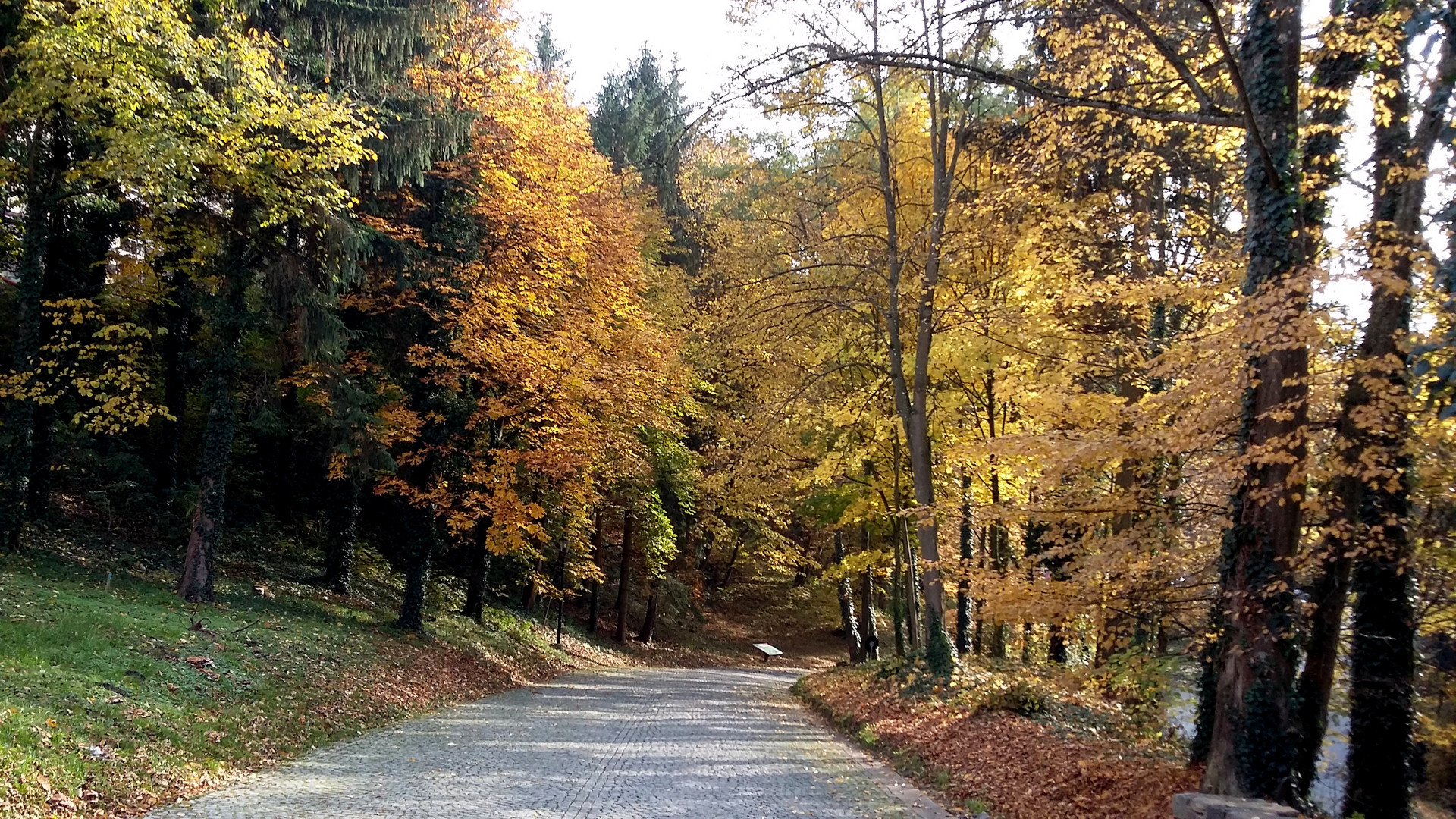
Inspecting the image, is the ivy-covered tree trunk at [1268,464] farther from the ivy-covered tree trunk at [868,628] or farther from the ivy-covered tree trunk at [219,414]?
the ivy-covered tree trunk at [868,628]

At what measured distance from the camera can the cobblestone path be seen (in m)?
7.21

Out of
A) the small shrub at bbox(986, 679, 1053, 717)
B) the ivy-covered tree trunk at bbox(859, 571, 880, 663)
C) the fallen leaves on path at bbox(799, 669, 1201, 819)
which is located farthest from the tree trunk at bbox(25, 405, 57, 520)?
the ivy-covered tree trunk at bbox(859, 571, 880, 663)

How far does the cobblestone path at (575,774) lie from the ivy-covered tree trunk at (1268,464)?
112 inches

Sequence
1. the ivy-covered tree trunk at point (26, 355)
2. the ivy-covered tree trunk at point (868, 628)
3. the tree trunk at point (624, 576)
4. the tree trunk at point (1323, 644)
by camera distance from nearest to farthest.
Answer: the tree trunk at point (1323, 644) → the ivy-covered tree trunk at point (26, 355) → the ivy-covered tree trunk at point (868, 628) → the tree trunk at point (624, 576)

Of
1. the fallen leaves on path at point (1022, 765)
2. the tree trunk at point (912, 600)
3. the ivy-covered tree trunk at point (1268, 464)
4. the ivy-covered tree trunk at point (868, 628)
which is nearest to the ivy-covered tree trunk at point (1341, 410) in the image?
the ivy-covered tree trunk at point (1268, 464)

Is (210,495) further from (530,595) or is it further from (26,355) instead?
(530,595)

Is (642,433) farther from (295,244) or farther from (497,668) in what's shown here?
(295,244)

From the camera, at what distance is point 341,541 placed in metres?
18.8

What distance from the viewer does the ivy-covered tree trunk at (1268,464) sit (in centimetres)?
648

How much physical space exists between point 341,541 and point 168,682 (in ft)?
33.2

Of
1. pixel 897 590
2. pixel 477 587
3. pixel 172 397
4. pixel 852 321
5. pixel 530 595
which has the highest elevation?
pixel 852 321

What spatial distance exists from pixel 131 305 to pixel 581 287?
26.8 feet

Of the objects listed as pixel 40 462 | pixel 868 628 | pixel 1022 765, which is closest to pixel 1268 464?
pixel 1022 765

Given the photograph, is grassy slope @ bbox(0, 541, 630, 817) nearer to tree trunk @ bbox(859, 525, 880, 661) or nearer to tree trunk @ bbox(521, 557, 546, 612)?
tree trunk @ bbox(521, 557, 546, 612)
